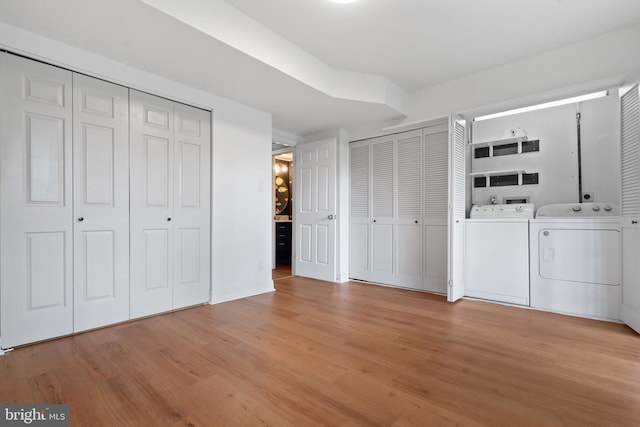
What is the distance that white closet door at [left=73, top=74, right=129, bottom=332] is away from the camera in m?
2.46

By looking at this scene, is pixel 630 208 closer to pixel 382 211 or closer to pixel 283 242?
pixel 382 211

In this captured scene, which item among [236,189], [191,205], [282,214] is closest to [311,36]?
[236,189]

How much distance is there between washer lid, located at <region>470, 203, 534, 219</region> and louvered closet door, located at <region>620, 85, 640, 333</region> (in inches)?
28.9

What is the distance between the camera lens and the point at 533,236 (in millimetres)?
3143

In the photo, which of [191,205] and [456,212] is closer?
[191,205]

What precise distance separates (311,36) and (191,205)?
2.10 m

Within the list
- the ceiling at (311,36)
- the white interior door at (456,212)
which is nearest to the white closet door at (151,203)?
the ceiling at (311,36)

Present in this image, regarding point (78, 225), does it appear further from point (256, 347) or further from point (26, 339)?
point (256, 347)

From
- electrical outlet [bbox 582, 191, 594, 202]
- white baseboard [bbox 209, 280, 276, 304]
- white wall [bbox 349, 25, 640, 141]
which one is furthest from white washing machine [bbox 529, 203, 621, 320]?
white baseboard [bbox 209, 280, 276, 304]

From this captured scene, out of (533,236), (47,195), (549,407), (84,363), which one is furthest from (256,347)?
(533,236)

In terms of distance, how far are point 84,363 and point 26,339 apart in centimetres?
69

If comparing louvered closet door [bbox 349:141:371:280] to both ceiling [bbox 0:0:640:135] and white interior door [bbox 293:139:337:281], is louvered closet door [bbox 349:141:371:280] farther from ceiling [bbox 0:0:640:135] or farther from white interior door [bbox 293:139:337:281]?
ceiling [bbox 0:0:640:135]

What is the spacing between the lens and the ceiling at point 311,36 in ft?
6.97

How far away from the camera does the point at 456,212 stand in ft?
11.3
